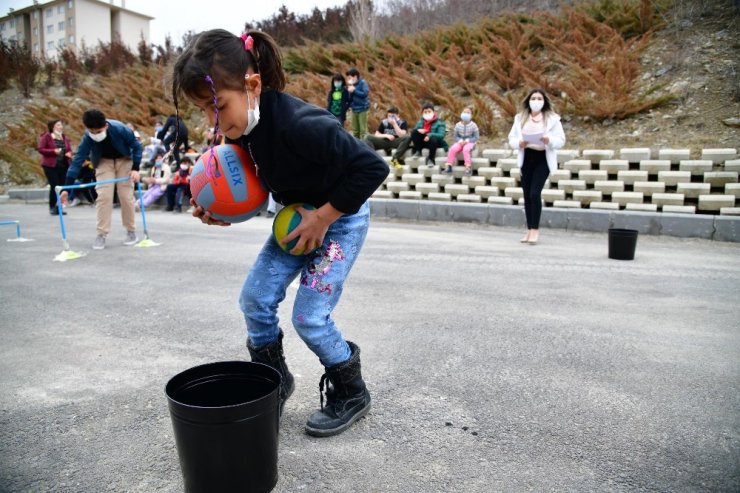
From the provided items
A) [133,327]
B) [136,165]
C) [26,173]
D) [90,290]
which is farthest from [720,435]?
[26,173]

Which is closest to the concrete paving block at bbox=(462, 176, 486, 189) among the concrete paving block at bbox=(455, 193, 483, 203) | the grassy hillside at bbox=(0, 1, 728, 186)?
the concrete paving block at bbox=(455, 193, 483, 203)

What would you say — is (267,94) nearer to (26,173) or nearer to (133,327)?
(133,327)

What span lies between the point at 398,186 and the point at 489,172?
231 cm

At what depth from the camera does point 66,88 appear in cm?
2623

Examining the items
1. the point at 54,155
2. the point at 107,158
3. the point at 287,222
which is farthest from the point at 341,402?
the point at 54,155

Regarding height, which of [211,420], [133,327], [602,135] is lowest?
[133,327]

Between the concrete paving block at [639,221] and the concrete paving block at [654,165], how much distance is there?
0.99m

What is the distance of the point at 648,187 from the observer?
9906mm

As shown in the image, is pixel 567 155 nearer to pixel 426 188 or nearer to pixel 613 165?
pixel 613 165

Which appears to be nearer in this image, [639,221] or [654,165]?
[639,221]

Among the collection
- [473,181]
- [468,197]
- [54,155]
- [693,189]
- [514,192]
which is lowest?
[468,197]

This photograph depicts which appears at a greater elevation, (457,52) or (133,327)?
(457,52)

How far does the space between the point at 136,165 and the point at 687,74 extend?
1225 centimetres

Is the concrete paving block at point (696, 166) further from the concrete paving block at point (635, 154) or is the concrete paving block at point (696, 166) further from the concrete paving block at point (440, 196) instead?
the concrete paving block at point (440, 196)
